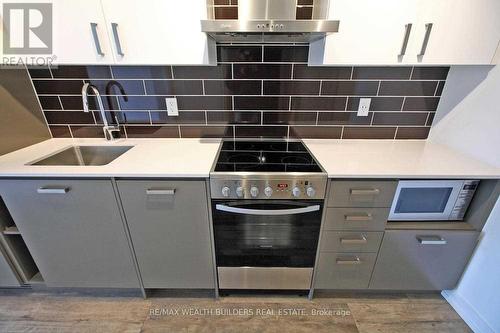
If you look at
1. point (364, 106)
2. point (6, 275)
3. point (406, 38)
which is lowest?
point (6, 275)

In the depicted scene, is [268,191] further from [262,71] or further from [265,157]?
[262,71]

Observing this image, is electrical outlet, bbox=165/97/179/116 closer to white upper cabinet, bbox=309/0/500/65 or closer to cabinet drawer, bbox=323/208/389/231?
white upper cabinet, bbox=309/0/500/65

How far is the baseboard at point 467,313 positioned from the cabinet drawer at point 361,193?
0.87m

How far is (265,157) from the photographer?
1.38 m

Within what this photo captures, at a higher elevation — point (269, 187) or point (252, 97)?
point (252, 97)

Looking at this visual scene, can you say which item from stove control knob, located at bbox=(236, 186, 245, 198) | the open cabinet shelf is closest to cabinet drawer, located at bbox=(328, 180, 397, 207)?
stove control knob, located at bbox=(236, 186, 245, 198)

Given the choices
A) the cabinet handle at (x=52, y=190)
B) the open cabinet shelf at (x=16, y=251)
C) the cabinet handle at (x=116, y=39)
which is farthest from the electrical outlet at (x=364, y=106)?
the open cabinet shelf at (x=16, y=251)

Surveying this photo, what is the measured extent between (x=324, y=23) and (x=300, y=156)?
691 mm

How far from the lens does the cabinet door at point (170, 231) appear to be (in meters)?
1.15

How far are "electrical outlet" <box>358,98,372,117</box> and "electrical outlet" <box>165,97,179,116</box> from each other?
1278 millimetres

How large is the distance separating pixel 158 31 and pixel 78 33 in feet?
1.33

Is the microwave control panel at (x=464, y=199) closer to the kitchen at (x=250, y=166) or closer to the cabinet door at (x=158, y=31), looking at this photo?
the kitchen at (x=250, y=166)

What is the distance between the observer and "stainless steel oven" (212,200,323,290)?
46.4 inches

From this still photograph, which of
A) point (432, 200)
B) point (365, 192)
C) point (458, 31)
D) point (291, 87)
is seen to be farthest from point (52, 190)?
point (458, 31)
